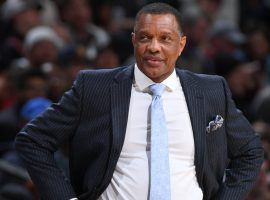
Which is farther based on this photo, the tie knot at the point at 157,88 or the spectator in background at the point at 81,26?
the spectator in background at the point at 81,26

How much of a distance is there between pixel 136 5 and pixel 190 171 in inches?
270

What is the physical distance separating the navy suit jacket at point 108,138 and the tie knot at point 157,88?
10cm

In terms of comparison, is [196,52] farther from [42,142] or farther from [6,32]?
[42,142]

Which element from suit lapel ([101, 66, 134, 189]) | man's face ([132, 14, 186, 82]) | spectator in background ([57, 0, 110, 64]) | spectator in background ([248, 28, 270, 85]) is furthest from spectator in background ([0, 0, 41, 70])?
man's face ([132, 14, 186, 82])

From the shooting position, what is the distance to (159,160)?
3.65 metres

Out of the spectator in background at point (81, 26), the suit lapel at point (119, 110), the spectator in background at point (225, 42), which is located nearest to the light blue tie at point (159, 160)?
the suit lapel at point (119, 110)

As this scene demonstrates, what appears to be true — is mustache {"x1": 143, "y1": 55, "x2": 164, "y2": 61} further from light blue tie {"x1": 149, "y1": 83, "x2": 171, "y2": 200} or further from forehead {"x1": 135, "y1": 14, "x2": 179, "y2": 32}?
light blue tie {"x1": 149, "y1": 83, "x2": 171, "y2": 200}

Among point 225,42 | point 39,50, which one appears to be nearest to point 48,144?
point 39,50

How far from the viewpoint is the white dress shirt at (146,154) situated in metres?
3.68

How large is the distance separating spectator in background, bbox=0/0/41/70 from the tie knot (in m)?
5.21

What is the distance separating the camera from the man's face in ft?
12.2

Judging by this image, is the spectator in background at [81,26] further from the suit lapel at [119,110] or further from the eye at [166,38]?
the eye at [166,38]

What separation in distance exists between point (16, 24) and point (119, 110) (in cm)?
585

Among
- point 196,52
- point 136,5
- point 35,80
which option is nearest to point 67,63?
point 35,80
